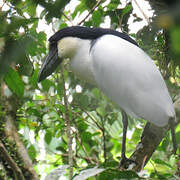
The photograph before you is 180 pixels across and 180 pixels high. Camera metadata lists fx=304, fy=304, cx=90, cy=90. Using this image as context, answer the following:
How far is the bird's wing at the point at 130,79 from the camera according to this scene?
1418mm

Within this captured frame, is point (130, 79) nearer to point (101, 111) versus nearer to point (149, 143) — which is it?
point (149, 143)

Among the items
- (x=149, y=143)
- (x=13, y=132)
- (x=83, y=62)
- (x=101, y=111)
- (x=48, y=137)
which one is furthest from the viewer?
(x=48, y=137)

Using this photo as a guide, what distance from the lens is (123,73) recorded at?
4.96 feet

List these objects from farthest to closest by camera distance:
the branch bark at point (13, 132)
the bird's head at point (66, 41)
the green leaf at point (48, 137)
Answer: the green leaf at point (48, 137), the bird's head at point (66, 41), the branch bark at point (13, 132)

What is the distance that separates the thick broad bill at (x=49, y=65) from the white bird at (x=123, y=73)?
0.17m

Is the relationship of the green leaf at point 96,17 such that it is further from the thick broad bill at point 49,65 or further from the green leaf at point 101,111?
the green leaf at point 101,111

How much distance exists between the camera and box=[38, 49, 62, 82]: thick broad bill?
182 centimetres

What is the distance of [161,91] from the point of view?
1.46 m

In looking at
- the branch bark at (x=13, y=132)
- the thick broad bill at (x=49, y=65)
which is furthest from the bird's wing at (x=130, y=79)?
the branch bark at (x=13, y=132)

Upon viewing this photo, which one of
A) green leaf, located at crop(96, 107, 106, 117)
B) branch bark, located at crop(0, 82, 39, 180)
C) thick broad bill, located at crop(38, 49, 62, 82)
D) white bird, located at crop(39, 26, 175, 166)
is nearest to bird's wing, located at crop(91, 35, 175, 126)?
white bird, located at crop(39, 26, 175, 166)

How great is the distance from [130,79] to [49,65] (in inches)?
23.4

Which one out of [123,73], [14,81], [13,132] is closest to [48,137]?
[13,132]

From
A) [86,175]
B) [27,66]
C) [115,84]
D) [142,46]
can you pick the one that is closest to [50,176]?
[86,175]

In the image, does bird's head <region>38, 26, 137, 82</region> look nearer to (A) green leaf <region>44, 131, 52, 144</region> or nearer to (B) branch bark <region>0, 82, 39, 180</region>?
(B) branch bark <region>0, 82, 39, 180</region>
